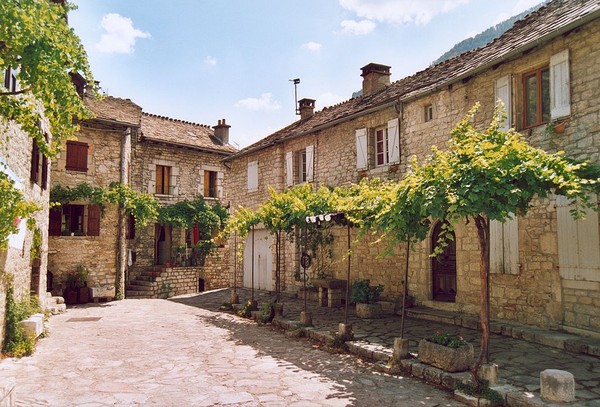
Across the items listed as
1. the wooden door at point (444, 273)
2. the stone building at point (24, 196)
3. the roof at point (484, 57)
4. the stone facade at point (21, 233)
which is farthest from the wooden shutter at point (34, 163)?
the wooden door at point (444, 273)

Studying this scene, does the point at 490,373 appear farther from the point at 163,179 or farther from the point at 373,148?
the point at 163,179

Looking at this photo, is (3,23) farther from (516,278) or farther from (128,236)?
(128,236)

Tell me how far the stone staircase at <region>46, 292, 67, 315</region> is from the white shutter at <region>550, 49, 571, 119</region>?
41.1 ft

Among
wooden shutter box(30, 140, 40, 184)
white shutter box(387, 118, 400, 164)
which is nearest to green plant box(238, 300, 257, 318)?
white shutter box(387, 118, 400, 164)

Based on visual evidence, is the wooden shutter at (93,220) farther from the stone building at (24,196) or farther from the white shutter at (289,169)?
the white shutter at (289,169)

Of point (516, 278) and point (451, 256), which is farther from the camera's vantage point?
point (451, 256)

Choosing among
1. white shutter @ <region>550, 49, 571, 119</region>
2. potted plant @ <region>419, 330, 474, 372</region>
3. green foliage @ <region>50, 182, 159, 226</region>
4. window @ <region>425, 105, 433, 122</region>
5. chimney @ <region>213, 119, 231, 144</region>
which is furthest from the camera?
chimney @ <region>213, 119, 231, 144</region>

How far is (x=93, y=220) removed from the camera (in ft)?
46.8

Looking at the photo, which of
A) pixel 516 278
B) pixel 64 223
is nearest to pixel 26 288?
pixel 64 223

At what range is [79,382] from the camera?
5715 mm

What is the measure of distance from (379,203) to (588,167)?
8.86ft

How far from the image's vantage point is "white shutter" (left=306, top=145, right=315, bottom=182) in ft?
44.7

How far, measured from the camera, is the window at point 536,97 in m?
7.78

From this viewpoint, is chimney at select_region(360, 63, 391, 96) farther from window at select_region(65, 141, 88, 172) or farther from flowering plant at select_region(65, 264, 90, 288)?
flowering plant at select_region(65, 264, 90, 288)
